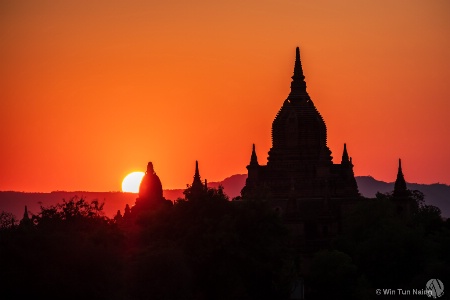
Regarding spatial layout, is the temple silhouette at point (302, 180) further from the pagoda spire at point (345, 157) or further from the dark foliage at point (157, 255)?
the dark foliage at point (157, 255)

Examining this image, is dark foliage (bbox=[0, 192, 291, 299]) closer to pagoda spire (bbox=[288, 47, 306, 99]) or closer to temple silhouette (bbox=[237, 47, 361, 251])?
temple silhouette (bbox=[237, 47, 361, 251])

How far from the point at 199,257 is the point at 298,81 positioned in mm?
61875

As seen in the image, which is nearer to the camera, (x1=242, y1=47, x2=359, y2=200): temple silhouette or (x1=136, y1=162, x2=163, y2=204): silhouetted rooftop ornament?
(x1=242, y1=47, x2=359, y2=200): temple silhouette

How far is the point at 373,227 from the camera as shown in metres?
133

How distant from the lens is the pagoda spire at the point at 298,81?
161375 millimetres

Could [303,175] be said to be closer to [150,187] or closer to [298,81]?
[298,81]

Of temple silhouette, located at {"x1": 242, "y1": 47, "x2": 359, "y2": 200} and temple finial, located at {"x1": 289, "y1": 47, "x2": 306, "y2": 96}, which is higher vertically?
temple finial, located at {"x1": 289, "y1": 47, "x2": 306, "y2": 96}

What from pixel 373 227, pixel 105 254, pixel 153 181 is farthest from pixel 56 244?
pixel 153 181

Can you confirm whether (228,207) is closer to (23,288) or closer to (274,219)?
(274,219)

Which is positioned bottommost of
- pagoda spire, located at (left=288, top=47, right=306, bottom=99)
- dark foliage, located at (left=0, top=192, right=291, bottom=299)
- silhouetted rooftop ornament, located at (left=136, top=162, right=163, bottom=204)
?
dark foliage, located at (left=0, top=192, right=291, bottom=299)

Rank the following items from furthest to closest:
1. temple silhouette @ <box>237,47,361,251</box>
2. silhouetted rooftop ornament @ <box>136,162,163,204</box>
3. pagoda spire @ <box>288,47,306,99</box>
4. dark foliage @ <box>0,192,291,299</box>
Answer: pagoda spire @ <box>288,47,306,99</box> < silhouetted rooftop ornament @ <box>136,162,163,204</box> < temple silhouette @ <box>237,47,361,251</box> < dark foliage @ <box>0,192,291,299</box>

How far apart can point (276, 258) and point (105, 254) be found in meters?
16.1

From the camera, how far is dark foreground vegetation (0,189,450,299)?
8838 centimetres

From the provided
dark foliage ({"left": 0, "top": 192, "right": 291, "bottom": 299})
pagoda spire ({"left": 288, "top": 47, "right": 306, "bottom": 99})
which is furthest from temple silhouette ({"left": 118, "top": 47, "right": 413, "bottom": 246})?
dark foliage ({"left": 0, "top": 192, "right": 291, "bottom": 299})
